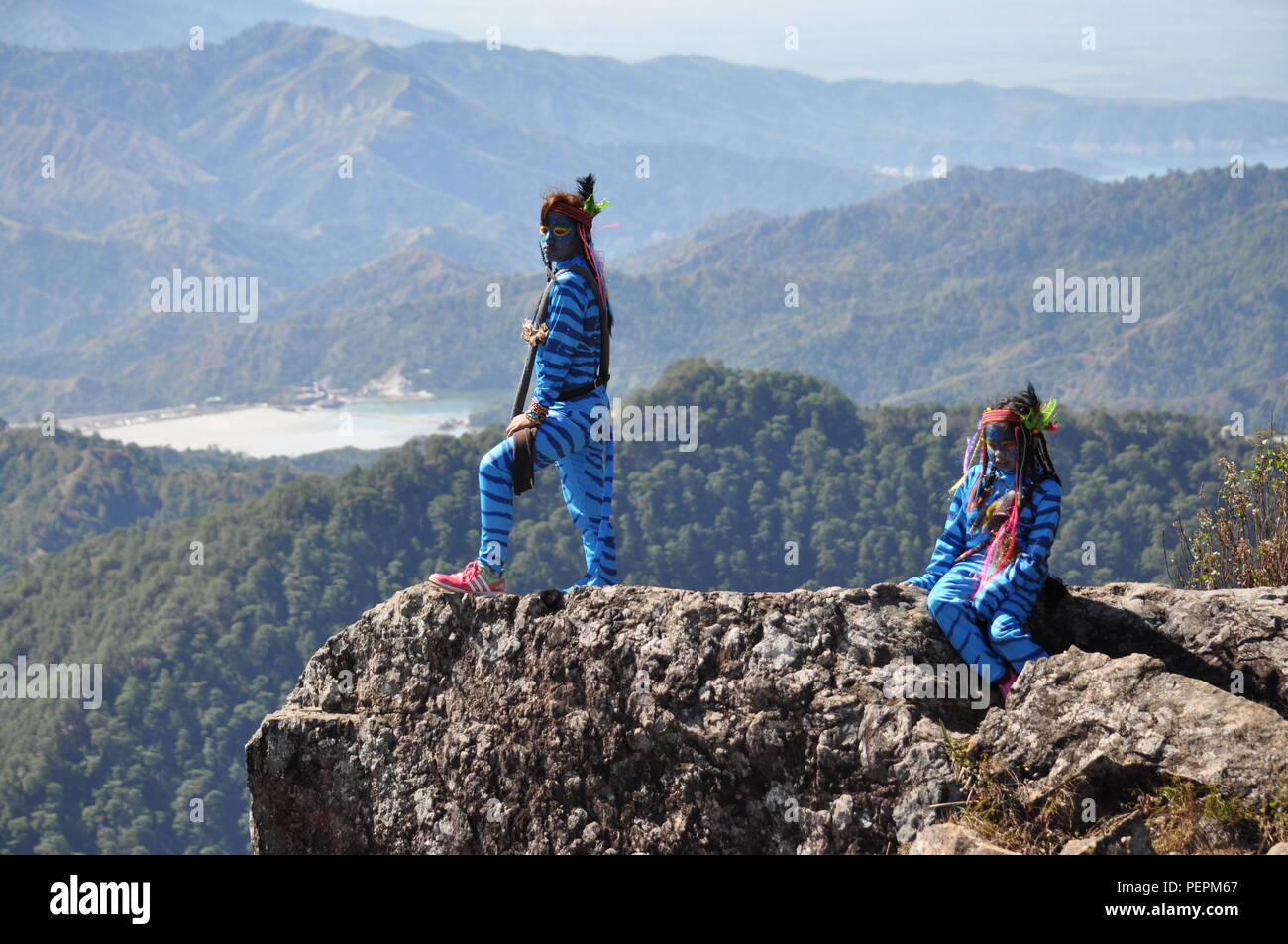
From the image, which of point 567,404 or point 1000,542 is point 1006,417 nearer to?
point 1000,542

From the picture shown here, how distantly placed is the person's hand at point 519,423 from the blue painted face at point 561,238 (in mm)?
1005

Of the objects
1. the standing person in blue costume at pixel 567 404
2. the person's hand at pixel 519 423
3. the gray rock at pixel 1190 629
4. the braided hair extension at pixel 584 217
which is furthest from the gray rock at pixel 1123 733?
the braided hair extension at pixel 584 217

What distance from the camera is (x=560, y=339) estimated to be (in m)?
8.11

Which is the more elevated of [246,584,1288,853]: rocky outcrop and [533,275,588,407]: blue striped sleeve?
[533,275,588,407]: blue striped sleeve

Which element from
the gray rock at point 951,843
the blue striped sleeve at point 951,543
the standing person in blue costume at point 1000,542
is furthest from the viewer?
the blue striped sleeve at point 951,543

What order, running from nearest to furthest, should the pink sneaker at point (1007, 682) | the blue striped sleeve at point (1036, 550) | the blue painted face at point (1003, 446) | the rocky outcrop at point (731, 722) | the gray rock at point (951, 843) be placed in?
1. the gray rock at point (951, 843)
2. the rocky outcrop at point (731, 722)
3. the pink sneaker at point (1007, 682)
4. the blue striped sleeve at point (1036, 550)
5. the blue painted face at point (1003, 446)

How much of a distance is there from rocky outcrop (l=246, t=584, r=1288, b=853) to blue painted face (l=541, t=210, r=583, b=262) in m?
2.16

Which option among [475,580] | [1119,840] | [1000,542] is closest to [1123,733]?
[1119,840]

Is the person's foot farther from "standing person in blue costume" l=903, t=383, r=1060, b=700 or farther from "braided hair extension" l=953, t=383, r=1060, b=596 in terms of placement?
"braided hair extension" l=953, t=383, r=1060, b=596

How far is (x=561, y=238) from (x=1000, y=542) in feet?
10.3

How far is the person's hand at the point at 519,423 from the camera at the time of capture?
26.0 ft

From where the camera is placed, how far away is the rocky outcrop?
591 cm

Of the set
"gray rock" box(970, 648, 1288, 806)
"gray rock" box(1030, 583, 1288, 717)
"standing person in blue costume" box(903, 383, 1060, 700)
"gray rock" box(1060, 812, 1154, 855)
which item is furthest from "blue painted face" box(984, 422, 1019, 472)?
"gray rock" box(1060, 812, 1154, 855)

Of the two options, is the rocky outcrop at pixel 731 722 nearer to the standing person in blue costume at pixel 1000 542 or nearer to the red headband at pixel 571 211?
the standing person in blue costume at pixel 1000 542
